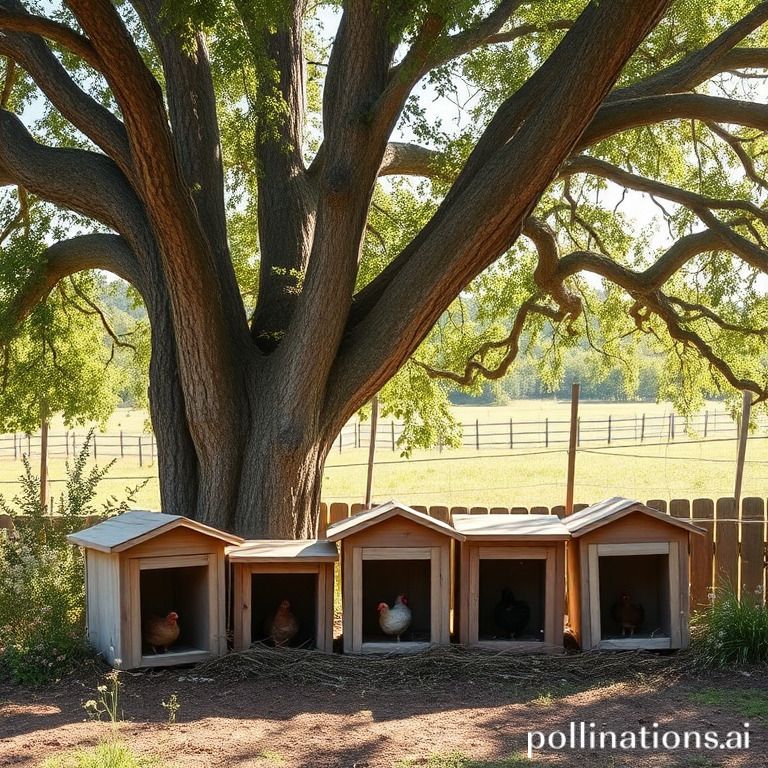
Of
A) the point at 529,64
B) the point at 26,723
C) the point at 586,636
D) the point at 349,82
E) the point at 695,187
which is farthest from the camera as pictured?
the point at 695,187

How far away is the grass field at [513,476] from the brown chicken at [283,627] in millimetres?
10685

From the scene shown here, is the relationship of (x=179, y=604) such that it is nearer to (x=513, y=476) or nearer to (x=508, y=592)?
(x=508, y=592)

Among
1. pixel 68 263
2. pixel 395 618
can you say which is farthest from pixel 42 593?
pixel 68 263

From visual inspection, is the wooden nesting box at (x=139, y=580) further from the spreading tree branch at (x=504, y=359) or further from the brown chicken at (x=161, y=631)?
the spreading tree branch at (x=504, y=359)

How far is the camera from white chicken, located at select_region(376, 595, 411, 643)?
277 inches

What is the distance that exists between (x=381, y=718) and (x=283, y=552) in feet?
5.69

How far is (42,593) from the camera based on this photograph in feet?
23.3

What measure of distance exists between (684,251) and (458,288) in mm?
2898

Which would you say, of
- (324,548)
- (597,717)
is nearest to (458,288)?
(324,548)

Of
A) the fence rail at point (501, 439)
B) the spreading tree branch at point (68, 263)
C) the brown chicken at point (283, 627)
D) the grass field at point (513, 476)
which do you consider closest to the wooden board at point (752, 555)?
the brown chicken at point (283, 627)

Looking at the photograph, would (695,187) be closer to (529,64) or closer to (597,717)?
(529,64)

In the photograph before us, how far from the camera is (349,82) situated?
7.99m

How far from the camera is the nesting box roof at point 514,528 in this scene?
6.89 m

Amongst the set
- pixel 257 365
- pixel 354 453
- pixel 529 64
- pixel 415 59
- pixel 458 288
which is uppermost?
pixel 529 64
